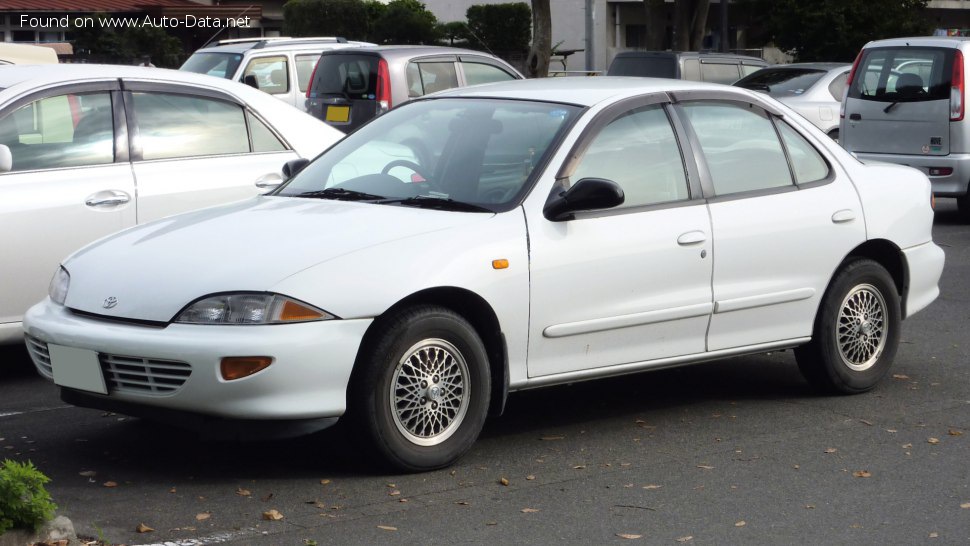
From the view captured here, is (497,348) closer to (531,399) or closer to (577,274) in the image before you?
(577,274)

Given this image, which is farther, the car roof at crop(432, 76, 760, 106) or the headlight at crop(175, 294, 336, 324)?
the car roof at crop(432, 76, 760, 106)

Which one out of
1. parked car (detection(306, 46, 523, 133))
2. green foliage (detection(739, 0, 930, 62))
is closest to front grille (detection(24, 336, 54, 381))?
parked car (detection(306, 46, 523, 133))

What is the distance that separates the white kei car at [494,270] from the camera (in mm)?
5363

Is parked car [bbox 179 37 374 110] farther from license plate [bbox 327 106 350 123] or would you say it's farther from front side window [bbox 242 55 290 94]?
license plate [bbox 327 106 350 123]

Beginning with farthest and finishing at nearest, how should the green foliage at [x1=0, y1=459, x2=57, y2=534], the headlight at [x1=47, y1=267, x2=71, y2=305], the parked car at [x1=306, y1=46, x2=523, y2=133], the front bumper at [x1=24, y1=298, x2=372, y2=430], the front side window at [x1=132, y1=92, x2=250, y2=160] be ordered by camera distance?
1. the parked car at [x1=306, y1=46, x2=523, y2=133]
2. the front side window at [x1=132, y1=92, x2=250, y2=160]
3. the headlight at [x1=47, y1=267, x2=71, y2=305]
4. the front bumper at [x1=24, y1=298, x2=372, y2=430]
5. the green foliage at [x1=0, y1=459, x2=57, y2=534]

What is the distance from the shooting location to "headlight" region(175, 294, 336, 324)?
5.29 meters

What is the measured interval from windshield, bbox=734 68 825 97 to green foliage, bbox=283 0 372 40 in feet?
114

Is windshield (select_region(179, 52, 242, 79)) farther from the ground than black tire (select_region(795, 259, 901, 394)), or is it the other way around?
windshield (select_region(179, 52, 242, 79))

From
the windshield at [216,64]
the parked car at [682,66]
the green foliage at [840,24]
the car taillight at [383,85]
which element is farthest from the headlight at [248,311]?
the green foliage at [840,24]

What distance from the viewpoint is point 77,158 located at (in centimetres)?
765

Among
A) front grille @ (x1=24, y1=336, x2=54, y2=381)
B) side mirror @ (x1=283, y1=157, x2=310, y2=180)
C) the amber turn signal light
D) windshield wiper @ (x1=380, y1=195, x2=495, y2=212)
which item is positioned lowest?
front grille @ (x1=24, y1=336, x2=54, y2=381)

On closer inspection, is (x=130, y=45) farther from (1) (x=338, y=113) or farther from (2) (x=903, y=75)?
(2) (x=903, y=75)

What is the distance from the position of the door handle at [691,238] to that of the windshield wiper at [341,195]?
1.33 metres

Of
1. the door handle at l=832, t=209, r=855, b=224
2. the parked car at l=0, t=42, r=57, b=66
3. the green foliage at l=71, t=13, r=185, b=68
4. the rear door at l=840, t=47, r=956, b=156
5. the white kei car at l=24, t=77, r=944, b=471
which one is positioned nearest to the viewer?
the white kei car at l=24, t=77, r=944, b=471
